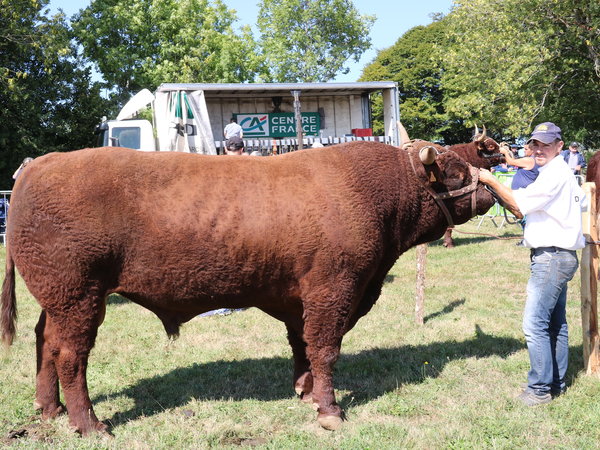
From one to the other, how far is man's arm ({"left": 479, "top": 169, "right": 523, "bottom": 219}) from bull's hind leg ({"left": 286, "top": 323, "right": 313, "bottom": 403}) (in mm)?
2030

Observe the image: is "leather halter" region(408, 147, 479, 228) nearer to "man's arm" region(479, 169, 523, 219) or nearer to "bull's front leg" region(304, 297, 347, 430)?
"man's arm" region(479, 169, 523, 219)

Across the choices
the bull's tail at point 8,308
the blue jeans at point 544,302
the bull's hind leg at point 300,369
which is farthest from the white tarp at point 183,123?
the blue jeans at point 544,302

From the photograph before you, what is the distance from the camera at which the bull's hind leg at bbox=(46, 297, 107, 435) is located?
4.24 meters

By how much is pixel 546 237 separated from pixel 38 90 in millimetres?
21800

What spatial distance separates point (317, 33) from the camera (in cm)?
3931

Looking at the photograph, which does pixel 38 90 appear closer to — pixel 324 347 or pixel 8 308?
pixel 8 308

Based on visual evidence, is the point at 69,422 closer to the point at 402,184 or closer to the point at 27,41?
the point at 402,184

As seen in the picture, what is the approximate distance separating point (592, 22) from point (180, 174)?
17814 millimetres

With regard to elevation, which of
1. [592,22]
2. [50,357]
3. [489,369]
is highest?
[592,22]

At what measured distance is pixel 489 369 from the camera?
562cm

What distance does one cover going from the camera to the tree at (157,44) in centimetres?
2945

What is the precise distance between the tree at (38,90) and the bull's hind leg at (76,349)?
16.3 meters

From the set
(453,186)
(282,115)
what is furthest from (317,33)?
(453,186)

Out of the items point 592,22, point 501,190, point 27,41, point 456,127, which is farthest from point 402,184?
point 456,127
